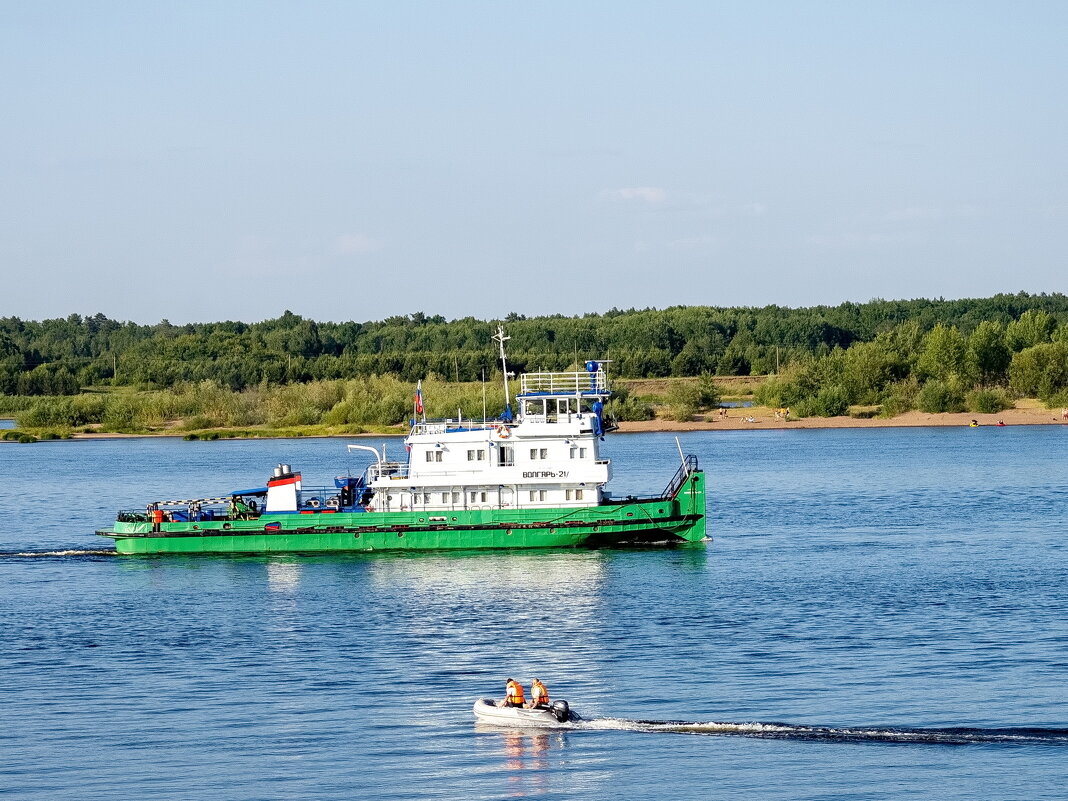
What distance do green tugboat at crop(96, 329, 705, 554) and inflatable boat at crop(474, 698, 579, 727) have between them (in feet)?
86.7

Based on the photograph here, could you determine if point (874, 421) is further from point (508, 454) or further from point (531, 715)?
point (531, 715)

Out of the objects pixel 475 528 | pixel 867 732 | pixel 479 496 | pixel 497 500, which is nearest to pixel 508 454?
pixel 497 500

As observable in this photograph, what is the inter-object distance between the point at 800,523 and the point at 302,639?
3477cm

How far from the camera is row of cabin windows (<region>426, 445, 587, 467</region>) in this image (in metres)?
61.1

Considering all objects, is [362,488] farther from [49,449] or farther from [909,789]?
[49,449]

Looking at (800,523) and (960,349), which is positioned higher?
(960,349)

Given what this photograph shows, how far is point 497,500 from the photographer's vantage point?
61719 mm

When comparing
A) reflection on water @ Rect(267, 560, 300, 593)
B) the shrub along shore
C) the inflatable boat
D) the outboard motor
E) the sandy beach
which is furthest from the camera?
the shrub along shore

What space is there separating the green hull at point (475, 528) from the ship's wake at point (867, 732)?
26.9m

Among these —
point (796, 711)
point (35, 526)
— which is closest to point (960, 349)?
point (35, 526)

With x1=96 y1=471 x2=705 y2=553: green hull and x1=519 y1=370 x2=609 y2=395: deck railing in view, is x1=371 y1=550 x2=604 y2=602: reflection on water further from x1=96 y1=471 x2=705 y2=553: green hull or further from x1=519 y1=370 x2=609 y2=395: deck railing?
x1=519 y1=370 x2=609 y2=395: deck railing

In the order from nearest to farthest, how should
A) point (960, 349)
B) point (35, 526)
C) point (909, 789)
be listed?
point (909, 789), point (35, 526), point (960, 349)

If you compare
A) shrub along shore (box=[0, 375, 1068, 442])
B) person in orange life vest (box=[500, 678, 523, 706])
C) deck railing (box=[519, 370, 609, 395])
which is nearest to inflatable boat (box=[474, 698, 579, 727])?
person in orange life vest (box=[500, 678, 523, 706])

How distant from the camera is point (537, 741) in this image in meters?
33.8
